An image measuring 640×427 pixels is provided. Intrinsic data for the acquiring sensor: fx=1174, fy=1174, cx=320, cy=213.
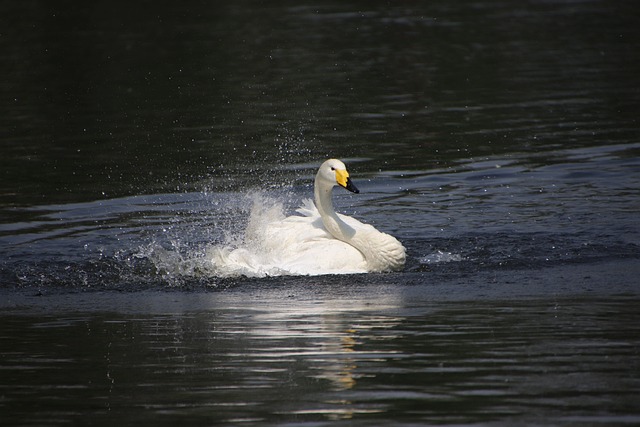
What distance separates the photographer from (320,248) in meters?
12.5

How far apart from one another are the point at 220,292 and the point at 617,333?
14.3 feet

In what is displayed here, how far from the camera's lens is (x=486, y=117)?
22.1 meters

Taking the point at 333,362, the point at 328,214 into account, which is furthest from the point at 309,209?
the point at 333,362

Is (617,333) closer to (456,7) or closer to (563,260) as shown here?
(563,260)

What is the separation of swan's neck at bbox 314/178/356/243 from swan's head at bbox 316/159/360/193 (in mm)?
97

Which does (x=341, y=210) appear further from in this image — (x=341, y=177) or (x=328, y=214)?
(x=341, y=177)

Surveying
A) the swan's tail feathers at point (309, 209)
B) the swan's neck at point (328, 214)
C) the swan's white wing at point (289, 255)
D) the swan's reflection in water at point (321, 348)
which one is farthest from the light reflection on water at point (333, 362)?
the swan's tail feathers at point (309, 209)

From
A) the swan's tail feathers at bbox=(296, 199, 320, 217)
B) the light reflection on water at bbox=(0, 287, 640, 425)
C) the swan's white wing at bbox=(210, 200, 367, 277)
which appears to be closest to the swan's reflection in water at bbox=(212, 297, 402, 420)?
the light reflection on water at bbox=(0, 287, 640, 425)

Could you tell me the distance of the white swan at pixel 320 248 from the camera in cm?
1228

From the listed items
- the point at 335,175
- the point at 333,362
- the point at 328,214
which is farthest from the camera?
the point at 328,214

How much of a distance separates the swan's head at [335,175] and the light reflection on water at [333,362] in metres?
1.88

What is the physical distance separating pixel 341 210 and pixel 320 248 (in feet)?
11.5

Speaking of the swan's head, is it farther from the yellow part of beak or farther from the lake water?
the lake water

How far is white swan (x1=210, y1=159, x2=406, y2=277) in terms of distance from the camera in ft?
40.3
